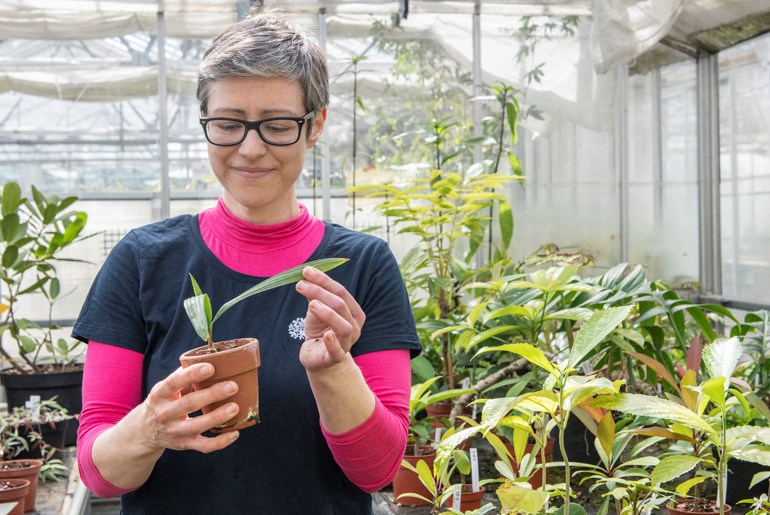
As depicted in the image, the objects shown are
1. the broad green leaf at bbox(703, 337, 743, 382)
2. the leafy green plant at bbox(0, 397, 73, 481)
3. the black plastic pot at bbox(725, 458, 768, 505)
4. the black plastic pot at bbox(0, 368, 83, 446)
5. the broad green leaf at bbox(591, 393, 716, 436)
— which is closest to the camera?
the broad green leaf at bbox(591, 393, 716, 436)

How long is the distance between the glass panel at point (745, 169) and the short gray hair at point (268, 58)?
4688 millimetres

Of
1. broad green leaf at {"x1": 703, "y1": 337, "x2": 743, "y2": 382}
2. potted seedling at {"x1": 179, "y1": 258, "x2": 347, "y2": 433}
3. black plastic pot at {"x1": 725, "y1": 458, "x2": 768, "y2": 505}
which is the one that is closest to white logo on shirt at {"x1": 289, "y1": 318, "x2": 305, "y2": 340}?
potted seedling at {"x1": 179, "y1": 258, "x2": 347, "y2": 433}

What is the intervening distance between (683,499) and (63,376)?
3.13 metres

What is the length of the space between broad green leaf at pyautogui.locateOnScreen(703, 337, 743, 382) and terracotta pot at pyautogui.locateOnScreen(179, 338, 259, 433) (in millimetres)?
907

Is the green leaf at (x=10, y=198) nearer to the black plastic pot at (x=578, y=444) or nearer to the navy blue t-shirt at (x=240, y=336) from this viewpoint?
the black plastic pot at (x=578, y=444)

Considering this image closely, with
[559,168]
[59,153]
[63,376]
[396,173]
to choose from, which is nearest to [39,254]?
[63,376]

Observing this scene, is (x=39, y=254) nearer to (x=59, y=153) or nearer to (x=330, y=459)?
(x=59, y=153)

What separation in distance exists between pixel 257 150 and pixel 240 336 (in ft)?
0.86

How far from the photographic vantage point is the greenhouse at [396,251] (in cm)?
123

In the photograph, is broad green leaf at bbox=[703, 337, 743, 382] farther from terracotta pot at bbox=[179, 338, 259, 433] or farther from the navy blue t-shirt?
terracotta pot at bbox=[179, 338, 259, 433]

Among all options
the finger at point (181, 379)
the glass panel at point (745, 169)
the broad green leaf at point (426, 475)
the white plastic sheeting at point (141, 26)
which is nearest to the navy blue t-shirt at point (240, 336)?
the finger at point (181, 379)

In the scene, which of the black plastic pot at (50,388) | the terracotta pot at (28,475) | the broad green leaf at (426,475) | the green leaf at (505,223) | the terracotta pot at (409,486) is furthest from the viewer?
the black plastic pot at (50,388)

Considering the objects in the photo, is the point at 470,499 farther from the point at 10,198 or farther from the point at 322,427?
the point at 10,198

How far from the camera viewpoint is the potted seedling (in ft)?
3.47
